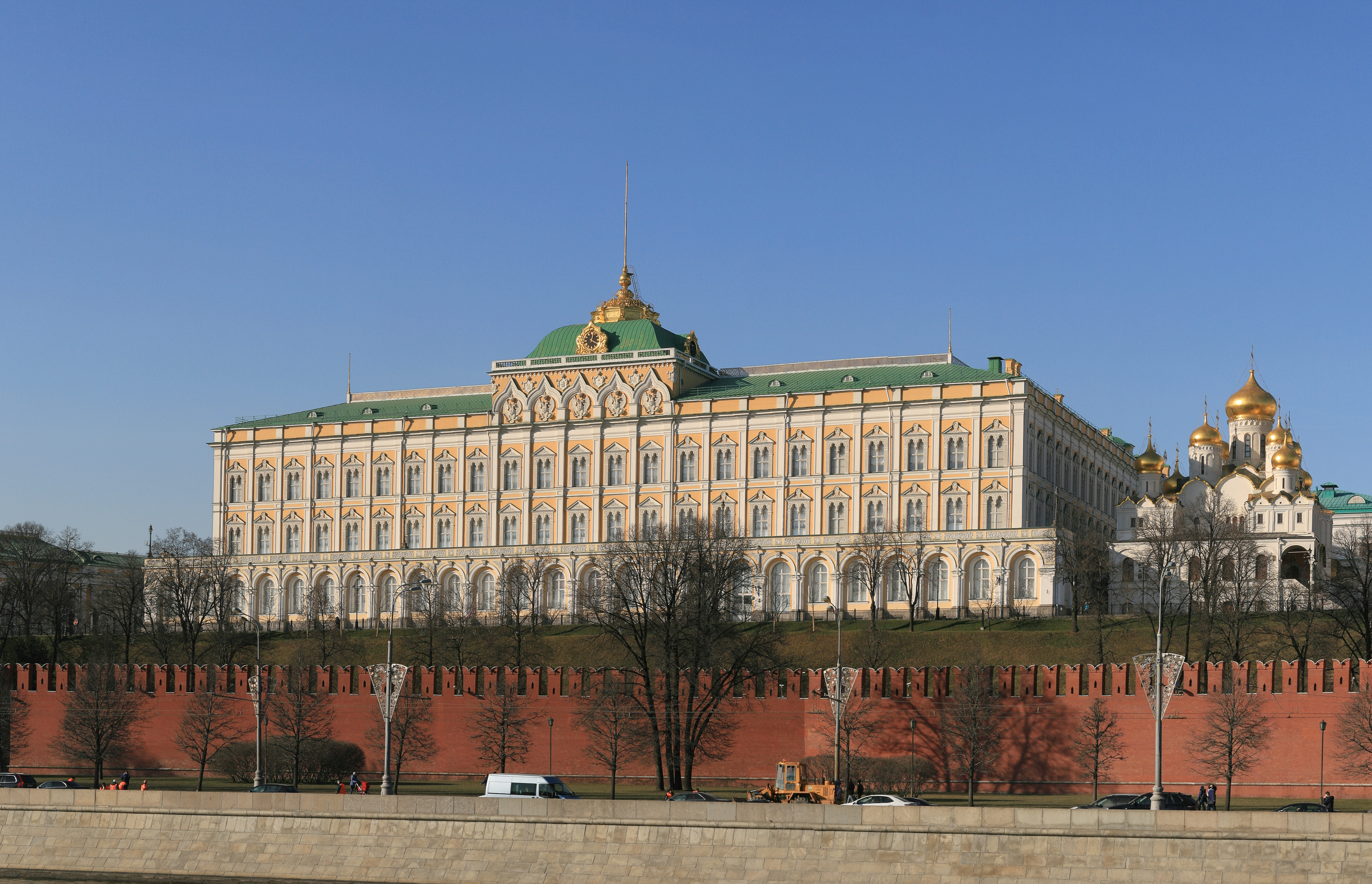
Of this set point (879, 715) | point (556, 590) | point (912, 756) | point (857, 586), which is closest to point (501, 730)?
point (879, 715)

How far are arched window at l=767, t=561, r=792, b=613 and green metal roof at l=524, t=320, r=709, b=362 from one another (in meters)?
17.8

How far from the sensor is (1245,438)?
125125 mm

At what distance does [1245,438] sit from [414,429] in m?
54.4

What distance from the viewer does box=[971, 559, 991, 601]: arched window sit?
10969 centimetres

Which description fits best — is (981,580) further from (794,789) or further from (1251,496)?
(794,789)

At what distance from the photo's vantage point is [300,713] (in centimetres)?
7562

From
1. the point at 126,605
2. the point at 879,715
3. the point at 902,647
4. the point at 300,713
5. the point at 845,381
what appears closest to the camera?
the point at 879,715

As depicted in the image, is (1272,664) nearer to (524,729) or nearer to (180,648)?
(524,729)

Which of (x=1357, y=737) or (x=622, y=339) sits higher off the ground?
(x=622, y=339)

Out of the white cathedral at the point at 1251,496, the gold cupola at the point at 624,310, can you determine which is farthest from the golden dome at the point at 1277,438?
the gold cupola at the point at 624,310

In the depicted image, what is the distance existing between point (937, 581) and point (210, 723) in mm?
47738

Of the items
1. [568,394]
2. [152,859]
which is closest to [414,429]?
[568,394]

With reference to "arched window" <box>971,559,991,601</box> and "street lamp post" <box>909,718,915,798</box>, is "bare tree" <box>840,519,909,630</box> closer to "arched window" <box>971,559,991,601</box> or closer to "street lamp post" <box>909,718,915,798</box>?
"arched window" <box>971,559,991,601</box>

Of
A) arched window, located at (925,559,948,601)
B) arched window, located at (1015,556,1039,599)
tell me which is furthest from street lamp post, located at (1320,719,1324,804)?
arched window, located at (925,559,948,601)
